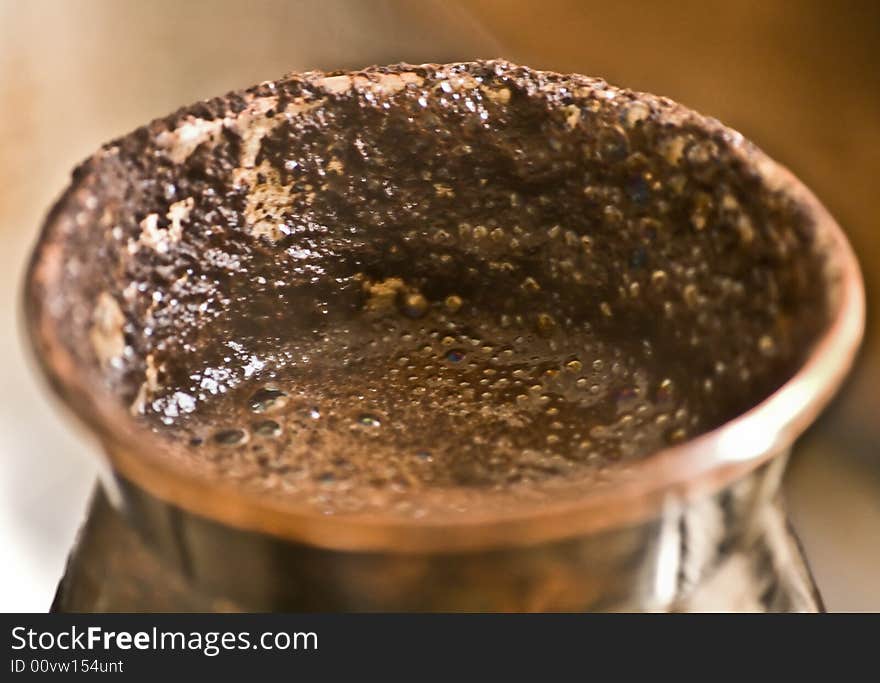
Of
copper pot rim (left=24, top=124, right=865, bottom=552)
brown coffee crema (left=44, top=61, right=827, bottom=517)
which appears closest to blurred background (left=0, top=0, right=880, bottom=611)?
brown coffee crema (left=44, top=61, right=827, bottom=517)

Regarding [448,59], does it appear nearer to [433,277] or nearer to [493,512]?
[433,277]

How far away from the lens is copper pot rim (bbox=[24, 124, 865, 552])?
0.24 meters

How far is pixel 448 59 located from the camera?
2.29 ft

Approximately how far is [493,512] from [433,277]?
9.1 inches

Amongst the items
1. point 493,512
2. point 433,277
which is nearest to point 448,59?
point 433,277

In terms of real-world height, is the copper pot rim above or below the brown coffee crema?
below

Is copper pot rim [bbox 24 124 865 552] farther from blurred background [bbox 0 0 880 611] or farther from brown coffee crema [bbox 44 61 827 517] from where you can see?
blurred background [bbox 0 0 880 611]

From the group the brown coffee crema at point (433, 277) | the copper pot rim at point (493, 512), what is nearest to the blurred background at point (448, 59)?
the brown coffee crema at point (433, 277)

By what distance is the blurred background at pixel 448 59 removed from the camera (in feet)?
1.95

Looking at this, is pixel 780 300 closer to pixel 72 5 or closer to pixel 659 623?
pixel 659 623

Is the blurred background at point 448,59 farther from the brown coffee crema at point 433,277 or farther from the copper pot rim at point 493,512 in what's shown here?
the copper pot rim at point 493,512

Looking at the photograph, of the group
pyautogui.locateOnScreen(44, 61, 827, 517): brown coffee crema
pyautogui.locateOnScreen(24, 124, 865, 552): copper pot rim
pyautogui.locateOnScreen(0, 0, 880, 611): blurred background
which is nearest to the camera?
pyautogui.locateOnScreen(24, 124, 865, 552): copper pot rim

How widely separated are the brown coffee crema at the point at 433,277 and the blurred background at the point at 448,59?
0.16m

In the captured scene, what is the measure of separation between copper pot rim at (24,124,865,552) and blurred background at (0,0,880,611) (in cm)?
29
